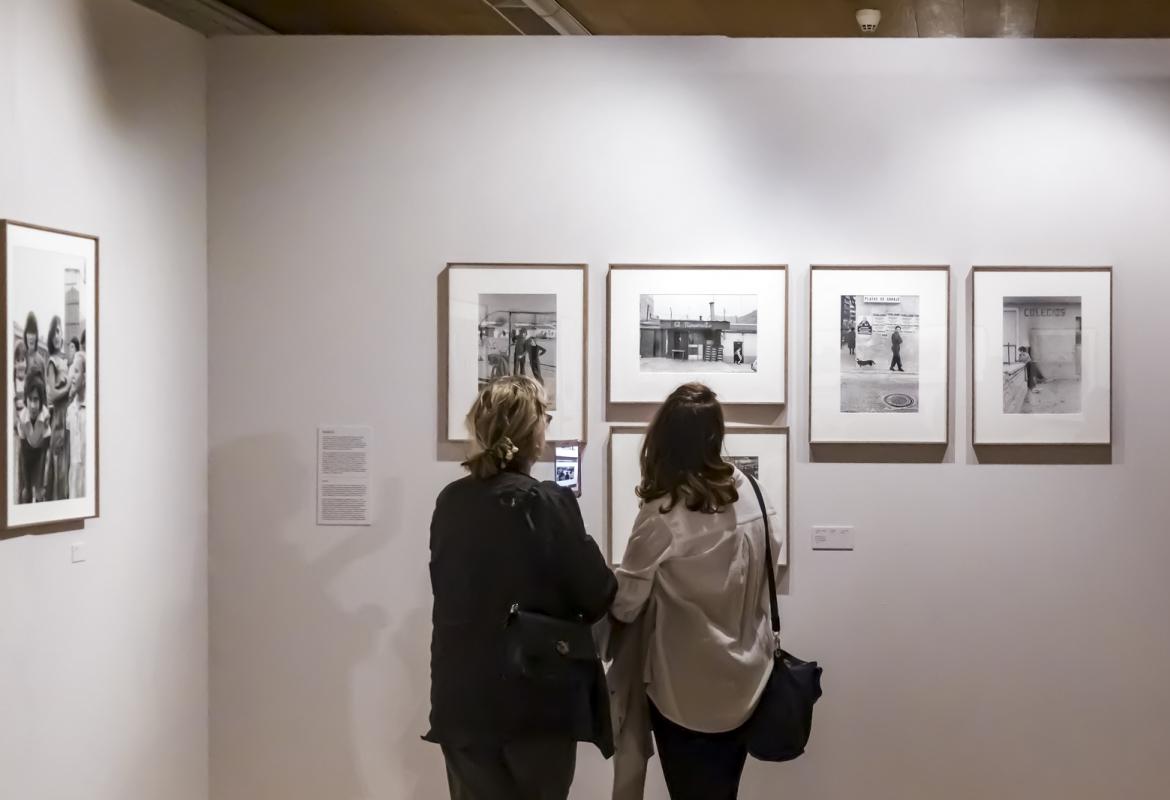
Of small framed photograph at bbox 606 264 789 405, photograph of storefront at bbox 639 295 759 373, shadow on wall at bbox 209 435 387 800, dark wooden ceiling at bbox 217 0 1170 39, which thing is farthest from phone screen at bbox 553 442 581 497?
dark wooden ceiling at bbox 217 0 1170 39

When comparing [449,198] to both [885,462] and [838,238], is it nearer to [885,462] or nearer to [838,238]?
[838,238]

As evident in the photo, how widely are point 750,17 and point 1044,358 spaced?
1727mm

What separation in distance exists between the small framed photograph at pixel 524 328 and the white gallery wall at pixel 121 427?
3.07 feet

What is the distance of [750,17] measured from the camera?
4.44 meters

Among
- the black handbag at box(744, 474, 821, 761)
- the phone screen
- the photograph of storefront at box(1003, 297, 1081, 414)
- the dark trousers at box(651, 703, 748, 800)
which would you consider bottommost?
the dark trousers at box(651, 703, 748, 800)

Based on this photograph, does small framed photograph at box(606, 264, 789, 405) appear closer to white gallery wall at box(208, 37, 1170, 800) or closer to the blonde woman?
white gallery wall at box(208, 37, 1170, 800)

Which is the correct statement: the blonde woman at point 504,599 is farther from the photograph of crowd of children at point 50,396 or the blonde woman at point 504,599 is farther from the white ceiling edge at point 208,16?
the white ceiling edge at point 208,16

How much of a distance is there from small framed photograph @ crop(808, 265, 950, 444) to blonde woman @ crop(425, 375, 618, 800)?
140cm

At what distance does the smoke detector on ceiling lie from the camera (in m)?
4.32

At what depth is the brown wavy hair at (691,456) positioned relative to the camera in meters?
3.01

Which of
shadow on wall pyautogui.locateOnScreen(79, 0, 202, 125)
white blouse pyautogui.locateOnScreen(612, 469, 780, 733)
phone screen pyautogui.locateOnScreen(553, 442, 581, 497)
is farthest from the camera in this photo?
phone screen pyautogui.locateOnScreen(553, 442, 581, 497)

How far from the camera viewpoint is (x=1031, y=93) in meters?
4.06

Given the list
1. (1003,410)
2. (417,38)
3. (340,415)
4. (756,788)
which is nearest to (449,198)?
(417,38)

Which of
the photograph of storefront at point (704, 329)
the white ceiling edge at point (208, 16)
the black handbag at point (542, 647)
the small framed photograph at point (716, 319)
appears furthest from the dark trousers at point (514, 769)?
the white ceiling edge at point (208, 16)
